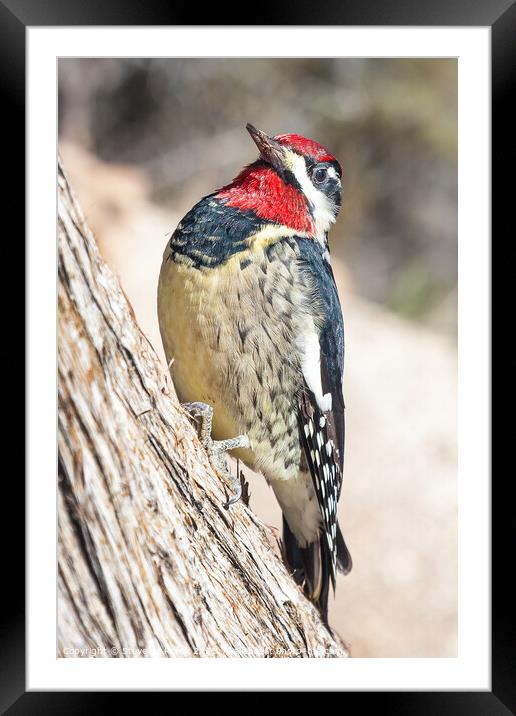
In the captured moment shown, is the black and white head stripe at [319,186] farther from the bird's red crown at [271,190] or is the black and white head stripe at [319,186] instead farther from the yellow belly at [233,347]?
the yellow belly at [233,347]

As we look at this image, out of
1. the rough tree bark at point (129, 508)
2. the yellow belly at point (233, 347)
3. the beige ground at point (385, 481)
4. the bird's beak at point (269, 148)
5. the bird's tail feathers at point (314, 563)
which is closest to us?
the rough tree bark at point (129, 508)

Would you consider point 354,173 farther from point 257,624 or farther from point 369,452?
point 257,624

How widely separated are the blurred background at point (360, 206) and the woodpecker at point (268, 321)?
4.7 inches

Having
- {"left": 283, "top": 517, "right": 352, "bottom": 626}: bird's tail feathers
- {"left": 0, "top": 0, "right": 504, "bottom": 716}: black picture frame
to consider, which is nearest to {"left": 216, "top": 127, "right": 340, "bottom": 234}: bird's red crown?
{"left": 0, "top": 0, "right": 504, "bottom": 716}: black picture frame

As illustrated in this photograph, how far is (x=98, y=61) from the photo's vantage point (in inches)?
93.2

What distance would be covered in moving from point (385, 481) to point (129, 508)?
1.01 meters

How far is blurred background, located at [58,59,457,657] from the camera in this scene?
2453 millimetres

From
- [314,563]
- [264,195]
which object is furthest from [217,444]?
[264,195]

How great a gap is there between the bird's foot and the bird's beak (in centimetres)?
84

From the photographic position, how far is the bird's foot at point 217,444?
91.4 inches

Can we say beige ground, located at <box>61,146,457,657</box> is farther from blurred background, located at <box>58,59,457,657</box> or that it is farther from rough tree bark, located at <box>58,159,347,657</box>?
rough tree bark, located at <box>58,159,347,657</box>

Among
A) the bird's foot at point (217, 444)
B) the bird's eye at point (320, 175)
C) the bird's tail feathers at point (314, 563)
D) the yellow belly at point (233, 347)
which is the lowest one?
the bird's tail feathers at point (314, 563)
